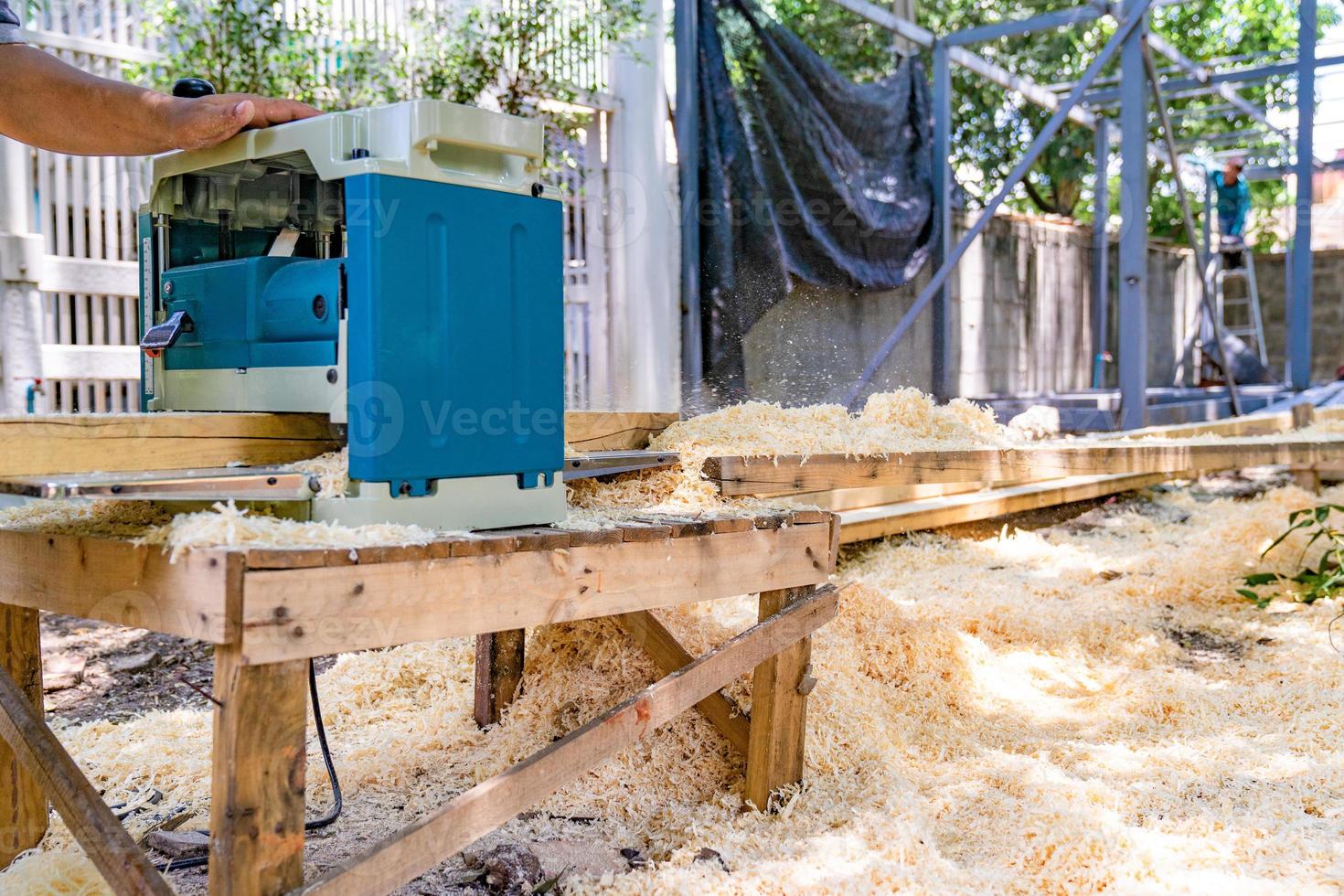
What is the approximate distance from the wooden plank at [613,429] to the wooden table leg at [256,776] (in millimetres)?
1286

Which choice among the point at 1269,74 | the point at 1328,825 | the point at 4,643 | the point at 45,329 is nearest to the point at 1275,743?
the point at 1328,825

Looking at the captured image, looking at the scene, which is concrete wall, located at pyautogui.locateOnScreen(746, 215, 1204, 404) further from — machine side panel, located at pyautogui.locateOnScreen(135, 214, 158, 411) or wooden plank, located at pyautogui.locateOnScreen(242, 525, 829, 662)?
machine side panel, located at pyautogui.locateOnScreen(135, 214, 158, 411)

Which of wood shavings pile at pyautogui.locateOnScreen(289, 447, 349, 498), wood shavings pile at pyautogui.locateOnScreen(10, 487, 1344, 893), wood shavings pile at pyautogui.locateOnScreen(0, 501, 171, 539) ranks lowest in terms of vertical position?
wood shavings pile at pyautogui.locateOnScreen(10, 487, 1344, 893)

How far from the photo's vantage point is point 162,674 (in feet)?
13.0

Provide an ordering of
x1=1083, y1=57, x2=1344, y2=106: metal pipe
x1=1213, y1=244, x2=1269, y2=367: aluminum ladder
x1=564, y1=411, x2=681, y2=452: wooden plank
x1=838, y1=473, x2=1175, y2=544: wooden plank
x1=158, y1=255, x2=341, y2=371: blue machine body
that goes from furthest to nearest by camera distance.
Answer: x1=1213, y1=244, x2=1269, y2=367: aluminum ladder, x1=1083, y1=57, x2=1344, y2=106: metal pipe, x1=838, y1=473, x2=1175, y2=544: wooden plank, x1=564, y1=411, x2=681, y2=452: wooden plank, x1=158, y1=255, x2=341, y2=371: blue machine body

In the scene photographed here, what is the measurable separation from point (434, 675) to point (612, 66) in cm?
402

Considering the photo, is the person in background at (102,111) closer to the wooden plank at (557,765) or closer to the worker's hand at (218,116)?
the worker's hand at (218,116)

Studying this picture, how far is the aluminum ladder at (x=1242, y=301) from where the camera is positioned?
11.6 m

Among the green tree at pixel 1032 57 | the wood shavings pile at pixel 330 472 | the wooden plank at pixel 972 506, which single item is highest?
the green tree at pixel 1032 57

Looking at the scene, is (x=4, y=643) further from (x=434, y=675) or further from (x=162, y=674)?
Result: (x=162, y=674)

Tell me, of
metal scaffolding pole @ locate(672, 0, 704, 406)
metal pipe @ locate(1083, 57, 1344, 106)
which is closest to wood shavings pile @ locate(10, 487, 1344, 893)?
metal scaffolding pole @ locate(672, 0, 704, 406)

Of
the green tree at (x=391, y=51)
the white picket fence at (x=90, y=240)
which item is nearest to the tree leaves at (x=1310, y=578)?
the white picket fence at (x=90, y=240)

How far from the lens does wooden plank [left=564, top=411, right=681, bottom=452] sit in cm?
288

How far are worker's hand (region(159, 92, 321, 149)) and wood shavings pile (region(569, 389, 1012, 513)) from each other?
3.34 feet
